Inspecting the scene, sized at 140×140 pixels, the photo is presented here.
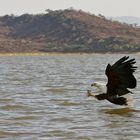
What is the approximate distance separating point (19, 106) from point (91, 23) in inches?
3977

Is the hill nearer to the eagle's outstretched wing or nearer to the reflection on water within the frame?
the reflection on water

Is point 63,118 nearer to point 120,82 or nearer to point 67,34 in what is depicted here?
point 120,82

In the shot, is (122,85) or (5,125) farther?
(122,85)

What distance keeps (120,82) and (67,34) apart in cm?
10136

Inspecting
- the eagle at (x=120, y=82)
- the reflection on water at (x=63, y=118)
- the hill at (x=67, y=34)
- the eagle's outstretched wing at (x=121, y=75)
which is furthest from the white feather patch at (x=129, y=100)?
the hill at (x=67, y=34)

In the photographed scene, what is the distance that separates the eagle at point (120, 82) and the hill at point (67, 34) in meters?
84.5

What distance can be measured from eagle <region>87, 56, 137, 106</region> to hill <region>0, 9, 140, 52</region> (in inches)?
3327

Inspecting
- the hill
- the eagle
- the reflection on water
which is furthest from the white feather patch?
the hill

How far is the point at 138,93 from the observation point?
1933 cm

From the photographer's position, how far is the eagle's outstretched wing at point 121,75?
44.7 ft

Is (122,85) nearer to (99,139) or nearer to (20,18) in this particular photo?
(99,139)

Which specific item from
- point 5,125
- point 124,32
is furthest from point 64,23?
point 5,125

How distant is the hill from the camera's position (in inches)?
4040

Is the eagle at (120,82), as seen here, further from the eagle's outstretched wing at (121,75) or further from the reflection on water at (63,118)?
the reflection on water at (63,118)
